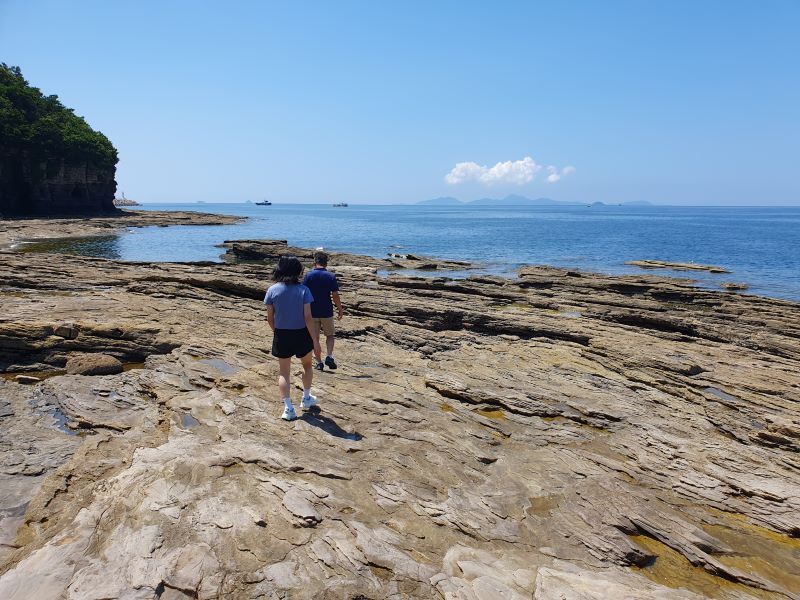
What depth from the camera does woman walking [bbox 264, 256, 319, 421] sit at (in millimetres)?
7945

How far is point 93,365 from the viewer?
10539 mm

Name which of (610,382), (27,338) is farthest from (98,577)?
(610,382)

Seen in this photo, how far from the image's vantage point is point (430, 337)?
14.7 metres

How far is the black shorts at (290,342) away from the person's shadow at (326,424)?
1.13 m

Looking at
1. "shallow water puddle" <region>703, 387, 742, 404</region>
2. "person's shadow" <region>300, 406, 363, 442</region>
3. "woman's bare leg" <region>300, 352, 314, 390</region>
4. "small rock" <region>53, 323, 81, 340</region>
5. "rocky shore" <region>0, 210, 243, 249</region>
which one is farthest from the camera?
"rocky shore" <region>0, 210, 243, 249</region>

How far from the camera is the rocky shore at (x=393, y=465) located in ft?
16.1

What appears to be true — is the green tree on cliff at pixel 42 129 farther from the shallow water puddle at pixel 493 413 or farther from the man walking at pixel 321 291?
the shallow water puddle at pixel 493 413

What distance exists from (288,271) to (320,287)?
8.06 ft

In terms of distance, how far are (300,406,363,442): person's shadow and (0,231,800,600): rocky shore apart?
0.16 feet

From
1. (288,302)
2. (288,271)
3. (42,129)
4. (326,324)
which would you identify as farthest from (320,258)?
(42,129)

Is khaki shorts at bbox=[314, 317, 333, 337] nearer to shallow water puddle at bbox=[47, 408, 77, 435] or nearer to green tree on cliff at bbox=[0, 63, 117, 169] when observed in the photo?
shallow water puddle at bbox=[47, 408, 77, 435]

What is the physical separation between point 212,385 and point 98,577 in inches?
209

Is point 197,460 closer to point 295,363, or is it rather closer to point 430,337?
point 295,363

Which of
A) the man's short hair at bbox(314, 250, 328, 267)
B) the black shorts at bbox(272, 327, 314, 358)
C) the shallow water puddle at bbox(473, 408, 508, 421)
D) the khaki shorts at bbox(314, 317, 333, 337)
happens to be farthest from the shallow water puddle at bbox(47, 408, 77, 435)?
the shallow water puddle at bbox(473, 408, 508, 421)
